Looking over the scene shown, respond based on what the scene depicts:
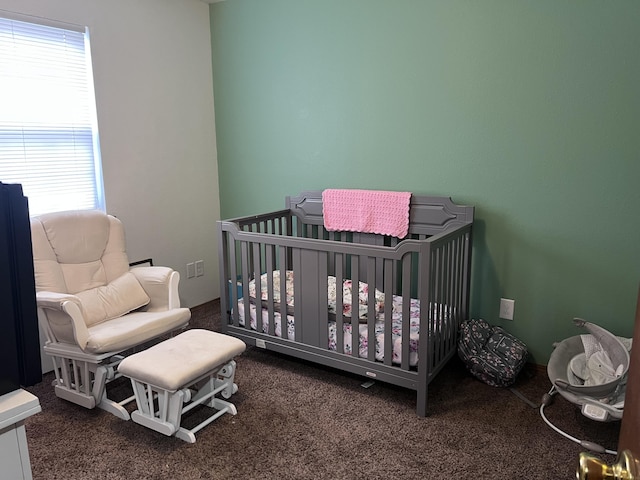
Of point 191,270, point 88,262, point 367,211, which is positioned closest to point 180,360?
point 88,262

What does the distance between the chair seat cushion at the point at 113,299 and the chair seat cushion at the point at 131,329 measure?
5 centimetres

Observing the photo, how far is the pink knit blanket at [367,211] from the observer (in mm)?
3008

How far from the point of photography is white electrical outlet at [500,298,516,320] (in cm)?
284

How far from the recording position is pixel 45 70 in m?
2.85

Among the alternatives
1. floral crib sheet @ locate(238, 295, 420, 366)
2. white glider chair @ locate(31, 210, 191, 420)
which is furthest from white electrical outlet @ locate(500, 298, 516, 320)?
white glider chair @ locate(31, 210, 191, 420)

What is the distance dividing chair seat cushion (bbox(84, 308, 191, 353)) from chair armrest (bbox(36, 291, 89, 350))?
0.06 metres

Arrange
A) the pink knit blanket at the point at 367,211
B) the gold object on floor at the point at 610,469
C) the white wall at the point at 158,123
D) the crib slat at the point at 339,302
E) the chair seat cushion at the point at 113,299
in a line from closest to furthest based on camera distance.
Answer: the gold object on floor at the point at 610,469 < the crib slat at the point at 339,302 < the chair seat cushion at the point at 113,299 < the pink knit blanket at the point at 367,211 < the white wall at the point at 158,123

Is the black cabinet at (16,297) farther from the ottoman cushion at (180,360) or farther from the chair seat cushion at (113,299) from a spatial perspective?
the chair seat cushion at (113,299)

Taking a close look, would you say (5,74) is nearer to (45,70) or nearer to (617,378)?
(45,70)

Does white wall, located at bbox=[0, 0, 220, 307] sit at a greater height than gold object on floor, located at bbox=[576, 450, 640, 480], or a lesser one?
greater

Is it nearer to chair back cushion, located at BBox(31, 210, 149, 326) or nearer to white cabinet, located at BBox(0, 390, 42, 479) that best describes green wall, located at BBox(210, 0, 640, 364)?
chair back cushion, located at BBox(31, 210, 149, 326)

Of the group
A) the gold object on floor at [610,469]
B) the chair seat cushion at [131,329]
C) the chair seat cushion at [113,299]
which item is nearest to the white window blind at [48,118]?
the chair seat cushion at [113,299]

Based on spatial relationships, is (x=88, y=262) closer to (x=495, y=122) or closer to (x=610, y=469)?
(x=495, y=122)

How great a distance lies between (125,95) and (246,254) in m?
1.45
